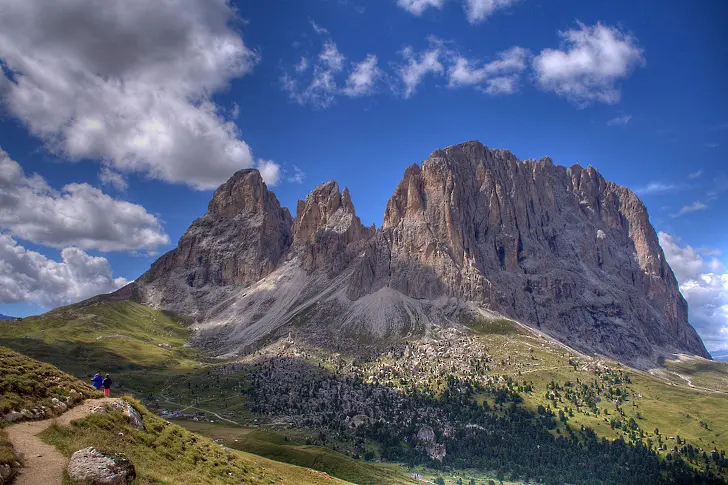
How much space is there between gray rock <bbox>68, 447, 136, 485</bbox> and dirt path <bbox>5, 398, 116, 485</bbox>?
84cm

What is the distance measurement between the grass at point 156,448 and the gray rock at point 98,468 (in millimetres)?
1856

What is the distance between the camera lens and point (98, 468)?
29.2 metres

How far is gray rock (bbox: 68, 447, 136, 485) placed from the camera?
2862cm

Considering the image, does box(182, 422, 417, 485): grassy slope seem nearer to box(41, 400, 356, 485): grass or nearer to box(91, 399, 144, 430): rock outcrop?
box(41, 400, 356, 485): grass

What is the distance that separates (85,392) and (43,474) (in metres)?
16.2

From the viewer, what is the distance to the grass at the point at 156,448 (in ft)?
110

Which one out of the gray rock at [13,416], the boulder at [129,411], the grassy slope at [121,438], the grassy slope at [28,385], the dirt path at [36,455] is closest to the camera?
the dirt path at [36,455]


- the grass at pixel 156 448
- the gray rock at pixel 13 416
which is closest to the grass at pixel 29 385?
the gray rock at pixel 13 416

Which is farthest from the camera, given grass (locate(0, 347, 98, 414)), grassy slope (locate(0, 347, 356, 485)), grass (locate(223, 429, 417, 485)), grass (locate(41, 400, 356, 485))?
grass (locate(223, 429, 417, 485))

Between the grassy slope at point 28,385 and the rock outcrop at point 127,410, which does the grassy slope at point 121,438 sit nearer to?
the grassy slope at point 28,385

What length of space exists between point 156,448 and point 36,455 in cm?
1137

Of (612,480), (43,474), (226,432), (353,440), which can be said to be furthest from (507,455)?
(43,474)

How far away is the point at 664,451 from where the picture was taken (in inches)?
7653

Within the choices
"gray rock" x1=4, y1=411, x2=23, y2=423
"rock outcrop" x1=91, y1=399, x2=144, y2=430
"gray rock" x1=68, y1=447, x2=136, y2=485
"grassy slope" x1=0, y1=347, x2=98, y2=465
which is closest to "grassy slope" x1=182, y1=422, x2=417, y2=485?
"rock outcrop" x1=91, y1=399, x2=144, y2=430
